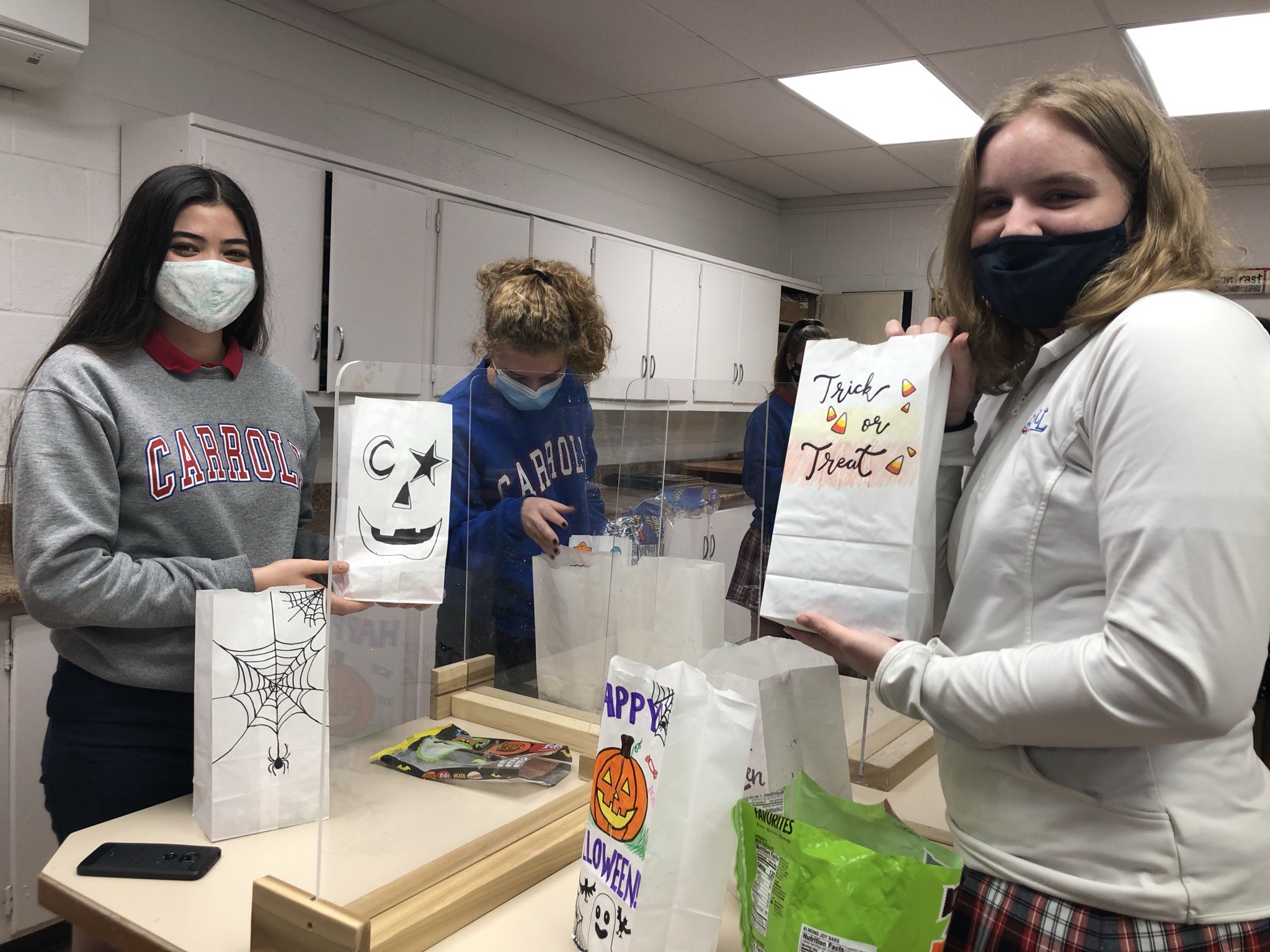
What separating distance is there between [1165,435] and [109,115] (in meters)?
2.86

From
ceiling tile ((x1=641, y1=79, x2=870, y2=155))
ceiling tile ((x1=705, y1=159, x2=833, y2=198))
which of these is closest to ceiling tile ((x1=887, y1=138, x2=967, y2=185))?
ceiling tile ((x1=641, y1=79, x2=870, y2=155))

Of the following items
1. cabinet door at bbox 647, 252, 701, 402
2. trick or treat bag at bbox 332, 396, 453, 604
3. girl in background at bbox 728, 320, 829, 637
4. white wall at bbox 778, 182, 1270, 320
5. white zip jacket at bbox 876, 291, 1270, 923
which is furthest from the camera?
white wall at bbox 778, 182, 1270, 320

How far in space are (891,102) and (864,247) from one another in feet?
6.46

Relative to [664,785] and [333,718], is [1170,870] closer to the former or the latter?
[664,785]

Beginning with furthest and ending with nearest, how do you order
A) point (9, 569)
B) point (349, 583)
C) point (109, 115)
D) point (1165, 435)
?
point (109, 115)
point (9, 569)
point (349, 583)
point (1165, 435)

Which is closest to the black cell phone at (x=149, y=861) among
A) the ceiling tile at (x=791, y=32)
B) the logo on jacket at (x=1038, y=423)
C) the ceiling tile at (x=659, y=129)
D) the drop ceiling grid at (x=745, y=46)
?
the logo on jacket at (x=1038, y=423)

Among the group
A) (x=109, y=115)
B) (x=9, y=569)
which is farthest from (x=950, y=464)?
(x=109, y=115)

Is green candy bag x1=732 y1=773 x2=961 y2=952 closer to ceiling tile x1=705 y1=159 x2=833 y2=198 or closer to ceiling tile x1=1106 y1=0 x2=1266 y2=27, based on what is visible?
ceiling tile x1=1106 y1=0 x2=1266 y2=27

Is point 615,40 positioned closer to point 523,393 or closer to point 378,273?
point 378,273

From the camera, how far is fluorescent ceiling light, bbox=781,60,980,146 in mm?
3467

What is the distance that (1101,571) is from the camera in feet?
2.44

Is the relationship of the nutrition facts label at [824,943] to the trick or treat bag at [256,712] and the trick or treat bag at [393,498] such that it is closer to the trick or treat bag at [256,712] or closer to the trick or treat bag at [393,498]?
the trick or treat bag at [393,498]

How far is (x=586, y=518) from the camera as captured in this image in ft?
4.18

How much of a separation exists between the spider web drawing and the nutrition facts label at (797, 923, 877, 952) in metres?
0.70
